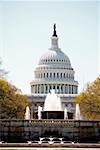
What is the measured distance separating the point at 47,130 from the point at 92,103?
3376 cm

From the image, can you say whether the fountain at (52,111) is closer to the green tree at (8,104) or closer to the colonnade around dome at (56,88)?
the green tree at (8,104)

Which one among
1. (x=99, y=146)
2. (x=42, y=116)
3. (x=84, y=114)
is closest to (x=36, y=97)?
(x=84, y=114)

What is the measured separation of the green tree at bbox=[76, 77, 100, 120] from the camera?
78.0m

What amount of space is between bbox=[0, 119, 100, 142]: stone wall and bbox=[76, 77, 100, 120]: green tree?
31136mm

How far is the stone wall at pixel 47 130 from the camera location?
149 feet

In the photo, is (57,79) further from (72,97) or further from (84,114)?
(84,114)

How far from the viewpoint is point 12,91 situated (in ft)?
268

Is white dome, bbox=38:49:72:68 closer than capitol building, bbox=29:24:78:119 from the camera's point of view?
No

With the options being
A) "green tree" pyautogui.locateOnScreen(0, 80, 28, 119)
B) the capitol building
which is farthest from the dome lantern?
"green tree" pyautogui.locateOnScreen(0, 80, 28, 119)

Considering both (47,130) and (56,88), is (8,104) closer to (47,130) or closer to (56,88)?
(47,130)

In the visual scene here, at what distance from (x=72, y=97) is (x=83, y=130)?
118 m

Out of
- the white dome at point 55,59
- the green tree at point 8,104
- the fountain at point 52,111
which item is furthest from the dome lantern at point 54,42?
the fountain at point 52,111

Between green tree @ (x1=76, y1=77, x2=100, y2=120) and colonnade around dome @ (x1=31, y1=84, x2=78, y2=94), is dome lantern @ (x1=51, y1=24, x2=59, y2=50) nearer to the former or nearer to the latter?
colonnade around dome @ (x1=31, y1=84, x2=78, y2=94)

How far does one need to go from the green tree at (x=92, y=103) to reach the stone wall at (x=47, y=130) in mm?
31136
